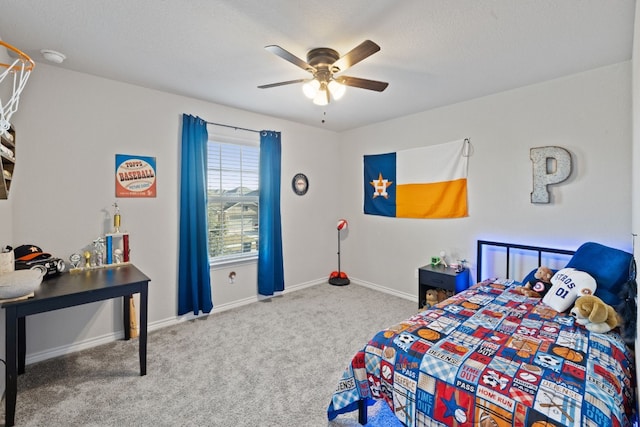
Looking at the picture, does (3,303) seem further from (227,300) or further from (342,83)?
(342,83)

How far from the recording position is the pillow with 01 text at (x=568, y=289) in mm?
1998

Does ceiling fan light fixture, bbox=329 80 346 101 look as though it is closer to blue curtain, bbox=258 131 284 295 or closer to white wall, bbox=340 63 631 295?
blue curtain, bbox=258 131 284 295

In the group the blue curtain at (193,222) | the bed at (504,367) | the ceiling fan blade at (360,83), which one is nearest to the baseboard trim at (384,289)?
the bed at (504,367)

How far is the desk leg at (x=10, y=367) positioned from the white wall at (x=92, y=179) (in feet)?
2.69

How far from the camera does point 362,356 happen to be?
5.50 ft

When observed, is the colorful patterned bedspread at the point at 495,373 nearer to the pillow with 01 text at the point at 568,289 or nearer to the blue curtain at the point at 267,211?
the pillow with 01 text at the point at 568,289

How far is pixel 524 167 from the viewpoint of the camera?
9.39 feet

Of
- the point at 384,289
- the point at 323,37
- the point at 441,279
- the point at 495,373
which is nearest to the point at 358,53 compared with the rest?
the point at 323,37

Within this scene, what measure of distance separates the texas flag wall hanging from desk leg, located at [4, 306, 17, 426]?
3.66 meters

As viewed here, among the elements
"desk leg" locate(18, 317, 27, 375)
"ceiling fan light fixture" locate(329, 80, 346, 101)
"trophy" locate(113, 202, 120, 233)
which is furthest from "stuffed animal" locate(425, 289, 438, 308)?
"desk leg" locate(18, 317, 27, 375)

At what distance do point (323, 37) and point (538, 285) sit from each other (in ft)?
8.22

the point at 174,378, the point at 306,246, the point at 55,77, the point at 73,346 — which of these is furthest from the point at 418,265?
the point at 55,77

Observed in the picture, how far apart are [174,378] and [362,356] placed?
56.8 inches

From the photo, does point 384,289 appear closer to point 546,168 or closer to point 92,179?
point 546,168
